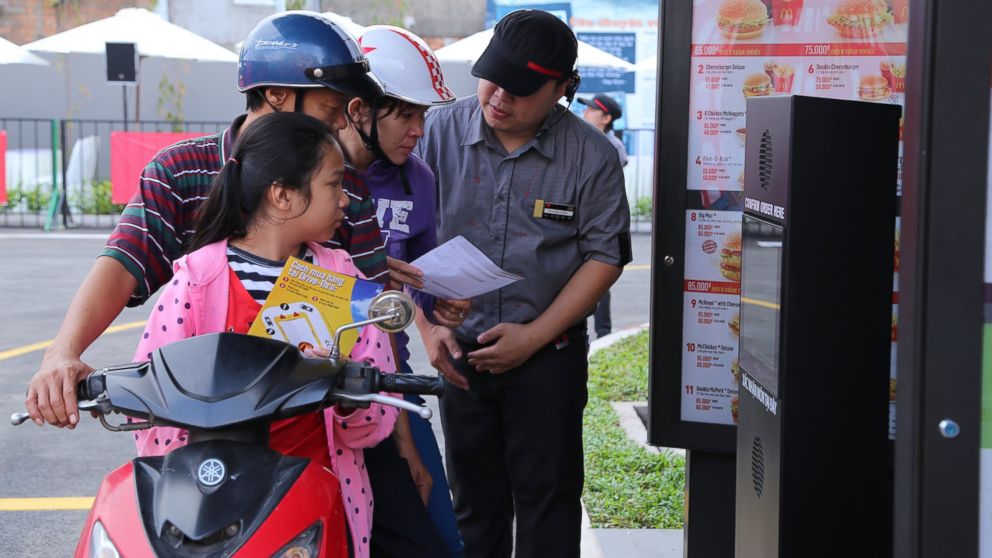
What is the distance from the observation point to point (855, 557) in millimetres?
2760

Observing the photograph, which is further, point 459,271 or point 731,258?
point 731,258

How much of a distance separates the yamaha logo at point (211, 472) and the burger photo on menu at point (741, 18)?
2.30m

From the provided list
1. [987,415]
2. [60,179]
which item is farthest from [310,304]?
[60,179]

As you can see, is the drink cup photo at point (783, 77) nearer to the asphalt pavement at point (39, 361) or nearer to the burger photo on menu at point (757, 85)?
the burger photo on menu at point (757, 85)

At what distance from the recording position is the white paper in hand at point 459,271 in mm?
3654

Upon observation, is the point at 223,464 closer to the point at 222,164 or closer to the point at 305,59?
the point at 222,164

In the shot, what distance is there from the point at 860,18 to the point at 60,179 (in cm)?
1768

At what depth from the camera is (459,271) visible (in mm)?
3684

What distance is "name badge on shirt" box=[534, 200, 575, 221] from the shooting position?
4.03 metres

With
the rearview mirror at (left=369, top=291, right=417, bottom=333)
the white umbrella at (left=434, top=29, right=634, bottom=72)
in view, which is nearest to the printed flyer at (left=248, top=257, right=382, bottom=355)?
the rearview mirror at (left=369, top=291, right=417, bottom=333)

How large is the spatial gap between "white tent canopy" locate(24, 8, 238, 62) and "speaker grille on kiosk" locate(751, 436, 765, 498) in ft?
57.9

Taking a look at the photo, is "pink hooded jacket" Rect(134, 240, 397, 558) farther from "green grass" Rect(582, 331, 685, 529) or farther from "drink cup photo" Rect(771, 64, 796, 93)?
"green grass" Rect(582, 331, 685, 529)

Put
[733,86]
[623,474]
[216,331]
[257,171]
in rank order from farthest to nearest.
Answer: [623,474] < [733,86] < [257,171] < [216,331]

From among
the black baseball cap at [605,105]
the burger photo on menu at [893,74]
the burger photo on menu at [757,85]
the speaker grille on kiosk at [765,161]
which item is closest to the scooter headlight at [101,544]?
the speaker grille on kiosk at [765,161]
